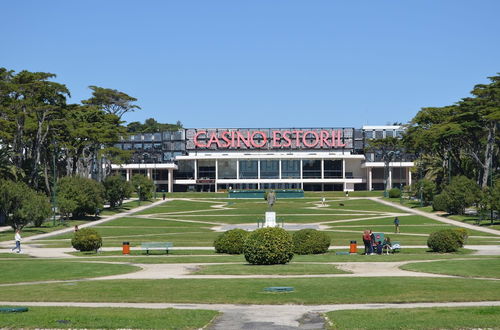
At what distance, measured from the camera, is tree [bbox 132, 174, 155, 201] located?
385 feet

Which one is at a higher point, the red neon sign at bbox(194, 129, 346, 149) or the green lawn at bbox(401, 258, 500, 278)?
the red neon sign at bbox(194, 129, 346, 149)

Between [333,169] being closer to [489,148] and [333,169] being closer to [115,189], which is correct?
[115,189]

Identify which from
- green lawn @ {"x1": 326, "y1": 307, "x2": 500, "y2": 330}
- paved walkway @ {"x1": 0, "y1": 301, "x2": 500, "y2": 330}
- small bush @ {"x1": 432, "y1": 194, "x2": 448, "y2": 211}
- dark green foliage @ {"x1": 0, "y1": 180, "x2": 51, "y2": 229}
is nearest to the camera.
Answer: green lawn @ {"x1": 326, "y1": 307, "x2": 500, "y2": 330}

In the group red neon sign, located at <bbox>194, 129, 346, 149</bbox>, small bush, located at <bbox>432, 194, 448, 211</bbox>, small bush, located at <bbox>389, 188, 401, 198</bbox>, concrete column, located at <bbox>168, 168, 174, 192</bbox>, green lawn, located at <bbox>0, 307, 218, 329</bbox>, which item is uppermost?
red neon sign, located at <bbox>194, 129, 346, 149</bbox>

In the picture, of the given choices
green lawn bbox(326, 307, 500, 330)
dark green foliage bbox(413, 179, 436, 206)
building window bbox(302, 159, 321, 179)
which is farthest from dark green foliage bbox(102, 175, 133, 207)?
green lawn bbox(326, 307, 500, 330)

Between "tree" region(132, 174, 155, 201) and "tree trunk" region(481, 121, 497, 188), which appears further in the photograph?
"tree" region(132, 174, 155, 201)

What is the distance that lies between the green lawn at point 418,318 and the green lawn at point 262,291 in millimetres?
2187

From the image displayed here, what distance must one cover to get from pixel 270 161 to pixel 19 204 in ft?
365

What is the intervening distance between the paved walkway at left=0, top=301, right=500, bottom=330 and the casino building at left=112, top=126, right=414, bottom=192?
14581cm

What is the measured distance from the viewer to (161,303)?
2256 cm

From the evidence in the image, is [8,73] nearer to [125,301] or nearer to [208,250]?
[208,250]

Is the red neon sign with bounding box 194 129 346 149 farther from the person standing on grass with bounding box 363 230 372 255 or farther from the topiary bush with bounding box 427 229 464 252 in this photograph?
the person standing on grass with bounding box 363 230 372 255

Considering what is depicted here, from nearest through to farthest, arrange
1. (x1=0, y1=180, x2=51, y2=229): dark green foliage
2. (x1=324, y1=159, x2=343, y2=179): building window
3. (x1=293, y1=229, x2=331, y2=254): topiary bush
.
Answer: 1. (x1=293, y1=229, x2=331, y2=254): topiary bush
2. (x1=0, y1=180, x2=51, y2=229): dark green foliage
3. (x1=324, y1=159, x2=343, y2=179): building window

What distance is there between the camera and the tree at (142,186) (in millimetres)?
117500
